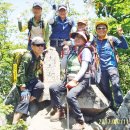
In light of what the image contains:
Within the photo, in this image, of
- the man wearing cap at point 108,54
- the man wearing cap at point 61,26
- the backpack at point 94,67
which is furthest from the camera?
the man wearing cap at point 61,26

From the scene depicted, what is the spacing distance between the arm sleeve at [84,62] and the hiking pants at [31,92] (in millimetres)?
1634

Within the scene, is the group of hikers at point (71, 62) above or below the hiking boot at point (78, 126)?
above

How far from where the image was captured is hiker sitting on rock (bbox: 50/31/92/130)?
7.61 m

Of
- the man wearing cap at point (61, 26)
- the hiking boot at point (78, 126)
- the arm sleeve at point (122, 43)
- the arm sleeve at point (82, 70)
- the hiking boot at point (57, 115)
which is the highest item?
the man wearing cap at point (61, 26)

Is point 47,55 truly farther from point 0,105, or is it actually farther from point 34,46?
point 0,105

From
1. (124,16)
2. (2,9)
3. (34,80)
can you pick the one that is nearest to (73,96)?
(34,80)

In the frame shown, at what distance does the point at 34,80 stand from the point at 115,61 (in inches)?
90.4

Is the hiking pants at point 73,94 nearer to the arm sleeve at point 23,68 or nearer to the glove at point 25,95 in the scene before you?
the glove at point 25,95

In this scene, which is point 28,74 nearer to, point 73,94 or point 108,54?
point 73,94

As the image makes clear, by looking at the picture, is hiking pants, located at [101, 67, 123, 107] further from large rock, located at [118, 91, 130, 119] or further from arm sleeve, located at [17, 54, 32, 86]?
arm sleeve, located at [17, 54, 32, 86]

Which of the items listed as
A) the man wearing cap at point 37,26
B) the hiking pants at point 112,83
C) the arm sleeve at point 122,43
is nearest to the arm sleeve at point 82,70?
the hiking pants at point 112,83

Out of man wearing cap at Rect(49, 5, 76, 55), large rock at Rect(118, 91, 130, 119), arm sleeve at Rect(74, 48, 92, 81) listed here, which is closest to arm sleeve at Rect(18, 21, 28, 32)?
man wearing cap at Rect(49, 5, 76, 55)

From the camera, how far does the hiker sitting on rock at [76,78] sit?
761 cm

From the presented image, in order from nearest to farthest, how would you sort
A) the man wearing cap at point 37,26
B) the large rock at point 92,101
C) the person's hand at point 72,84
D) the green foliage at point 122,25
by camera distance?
the person's hand at point 72,84 < the large rock at point 92,101 < the man wearing cap at point 37,26 < the green foliage at point 122,25
